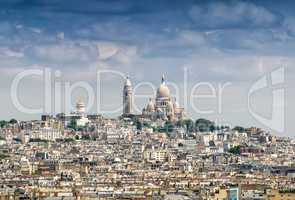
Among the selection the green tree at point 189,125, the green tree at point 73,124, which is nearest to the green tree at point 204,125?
the green tree at point 189,125

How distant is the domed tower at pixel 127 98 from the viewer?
137375 millimetres

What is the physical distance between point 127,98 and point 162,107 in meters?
4.13

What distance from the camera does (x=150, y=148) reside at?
369 feet

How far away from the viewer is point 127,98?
138 meters

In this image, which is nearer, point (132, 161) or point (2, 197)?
point (2, 197)

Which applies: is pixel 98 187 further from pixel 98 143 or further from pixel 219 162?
pixel 98 143

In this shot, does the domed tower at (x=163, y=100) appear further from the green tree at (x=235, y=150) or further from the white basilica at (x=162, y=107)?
the green tree at (x=235, y=150)

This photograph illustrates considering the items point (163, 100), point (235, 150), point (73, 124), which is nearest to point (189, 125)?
point (163, 100)

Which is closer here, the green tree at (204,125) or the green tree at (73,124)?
the green tree at (73,124)

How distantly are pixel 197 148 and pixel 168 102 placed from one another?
881 inches

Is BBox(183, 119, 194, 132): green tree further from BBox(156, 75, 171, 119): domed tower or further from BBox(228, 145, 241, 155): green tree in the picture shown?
BBox(228, 145, 241, 155): green tree

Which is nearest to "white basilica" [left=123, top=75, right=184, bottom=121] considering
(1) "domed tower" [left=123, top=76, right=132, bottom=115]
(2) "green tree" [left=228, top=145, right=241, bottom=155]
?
(1) "domed tower" [left=123, top=76, right=132, bottom=115]

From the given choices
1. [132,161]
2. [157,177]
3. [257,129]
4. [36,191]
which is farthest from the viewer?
[257,129]

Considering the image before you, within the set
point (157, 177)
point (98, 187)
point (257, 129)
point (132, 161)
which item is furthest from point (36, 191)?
point (257, 129)
